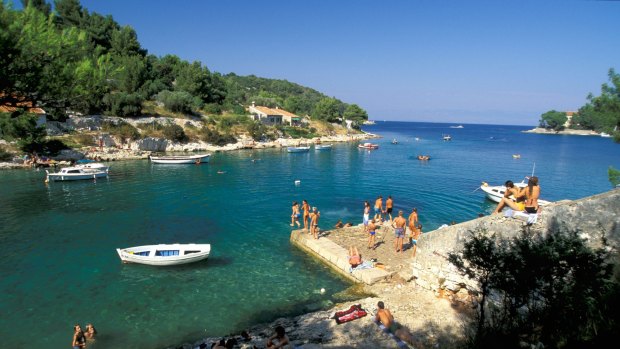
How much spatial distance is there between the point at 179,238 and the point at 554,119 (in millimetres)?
211420

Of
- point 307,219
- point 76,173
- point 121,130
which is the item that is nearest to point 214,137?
point 121,130

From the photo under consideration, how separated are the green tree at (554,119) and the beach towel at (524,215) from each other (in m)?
206

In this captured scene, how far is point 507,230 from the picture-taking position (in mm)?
11734

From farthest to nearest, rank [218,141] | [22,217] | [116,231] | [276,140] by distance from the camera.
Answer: [276,140]
[218,141]
[22,217]
[116,231]

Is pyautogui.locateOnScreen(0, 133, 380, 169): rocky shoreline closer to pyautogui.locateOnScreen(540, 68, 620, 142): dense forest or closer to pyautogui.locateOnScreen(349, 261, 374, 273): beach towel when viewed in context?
pyautogui.locateOnScreen(349, 261, 374, 273): beach towel

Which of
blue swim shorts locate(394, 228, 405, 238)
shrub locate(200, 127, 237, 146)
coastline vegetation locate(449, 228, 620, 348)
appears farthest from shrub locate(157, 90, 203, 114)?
coastline vegetation locate(449, 228, 620, 348)

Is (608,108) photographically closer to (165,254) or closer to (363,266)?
(363,266)

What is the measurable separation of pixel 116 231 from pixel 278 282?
44.1 ft

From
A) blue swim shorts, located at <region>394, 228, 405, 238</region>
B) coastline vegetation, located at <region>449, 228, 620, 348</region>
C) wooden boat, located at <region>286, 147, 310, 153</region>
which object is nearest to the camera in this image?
coastline vegetation, located at <region>449, 228, 620, 348</region>

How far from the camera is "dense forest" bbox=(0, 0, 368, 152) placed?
8.25 m

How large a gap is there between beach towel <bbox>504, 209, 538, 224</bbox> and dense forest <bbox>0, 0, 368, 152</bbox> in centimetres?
1295

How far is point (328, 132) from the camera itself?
109m

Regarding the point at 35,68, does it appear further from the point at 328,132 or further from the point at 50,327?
the point at 328,132

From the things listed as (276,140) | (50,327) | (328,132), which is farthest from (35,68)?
(328,132)
